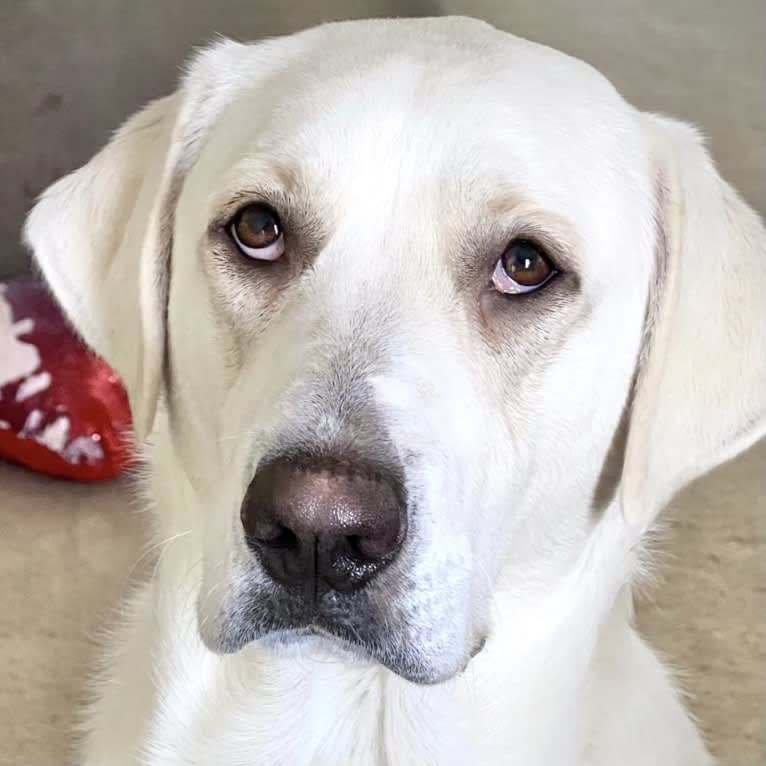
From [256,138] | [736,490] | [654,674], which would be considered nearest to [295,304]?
[256,138]

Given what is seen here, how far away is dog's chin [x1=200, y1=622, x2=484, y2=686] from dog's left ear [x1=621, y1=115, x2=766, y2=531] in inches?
15.3

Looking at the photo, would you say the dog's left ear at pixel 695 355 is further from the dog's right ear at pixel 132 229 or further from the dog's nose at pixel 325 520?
the dog's right ear at pixel 132 229

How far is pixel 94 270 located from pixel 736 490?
206 cm

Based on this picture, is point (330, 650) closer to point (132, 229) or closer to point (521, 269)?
point (521, 269)

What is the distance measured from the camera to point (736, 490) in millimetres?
3094

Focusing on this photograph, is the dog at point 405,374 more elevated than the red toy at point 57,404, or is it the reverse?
the dog at point 405,374

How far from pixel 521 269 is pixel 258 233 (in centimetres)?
34

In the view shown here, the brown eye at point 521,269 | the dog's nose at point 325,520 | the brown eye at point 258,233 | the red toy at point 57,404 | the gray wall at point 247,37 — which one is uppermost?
the brown eye at point 521,269

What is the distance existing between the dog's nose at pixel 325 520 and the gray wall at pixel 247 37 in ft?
7.37

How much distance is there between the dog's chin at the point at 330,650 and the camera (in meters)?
1.25

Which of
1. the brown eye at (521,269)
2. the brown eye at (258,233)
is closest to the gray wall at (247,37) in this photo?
the brown eye at (258,233)

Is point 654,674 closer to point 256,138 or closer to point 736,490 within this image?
point 256,138

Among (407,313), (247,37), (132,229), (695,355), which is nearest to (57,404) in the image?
(132,229)

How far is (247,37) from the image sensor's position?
11.1ft
